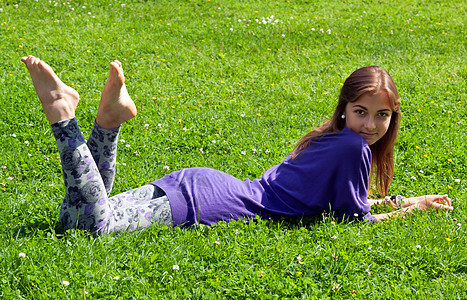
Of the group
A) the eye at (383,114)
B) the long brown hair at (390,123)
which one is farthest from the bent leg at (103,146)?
the eye at (383,114)

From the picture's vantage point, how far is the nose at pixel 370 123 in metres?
3.56

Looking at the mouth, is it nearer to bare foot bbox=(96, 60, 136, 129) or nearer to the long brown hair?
the long brown hair

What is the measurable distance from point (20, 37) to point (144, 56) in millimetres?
2117

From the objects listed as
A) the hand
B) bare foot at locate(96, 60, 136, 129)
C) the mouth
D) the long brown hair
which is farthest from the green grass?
bare foot at locate(96, 60, 136, 129)

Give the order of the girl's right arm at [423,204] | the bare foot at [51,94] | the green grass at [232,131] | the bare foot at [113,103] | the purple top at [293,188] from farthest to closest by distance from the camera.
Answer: the girl's right arm at [423,204] < the purple top at [293,188] < the bare foot at [113,103] < the bare foot at [51,94] < the green grass at [232,131]

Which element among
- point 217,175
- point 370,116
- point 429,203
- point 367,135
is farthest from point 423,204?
point 217,175

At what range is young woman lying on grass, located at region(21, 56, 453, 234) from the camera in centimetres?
316

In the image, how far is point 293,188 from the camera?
3.65 meters

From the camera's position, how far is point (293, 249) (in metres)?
3.35

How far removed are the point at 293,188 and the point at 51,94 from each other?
1.81m

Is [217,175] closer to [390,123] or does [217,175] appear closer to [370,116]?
[370,116]

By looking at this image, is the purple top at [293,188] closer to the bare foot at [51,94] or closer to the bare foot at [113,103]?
the bare foot at [113,103]

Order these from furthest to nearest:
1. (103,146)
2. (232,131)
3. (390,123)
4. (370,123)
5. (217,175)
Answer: (232,131)
(390,123)
(217,175)
(370,123)
(103,146)

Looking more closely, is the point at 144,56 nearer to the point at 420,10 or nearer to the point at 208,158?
the point at 208,158
